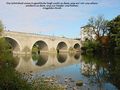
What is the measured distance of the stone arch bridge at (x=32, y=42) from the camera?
55750mm

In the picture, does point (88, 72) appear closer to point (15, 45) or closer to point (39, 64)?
point (39, 64)

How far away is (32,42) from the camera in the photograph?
6147cm

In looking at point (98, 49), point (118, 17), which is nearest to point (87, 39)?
point (98, 49)

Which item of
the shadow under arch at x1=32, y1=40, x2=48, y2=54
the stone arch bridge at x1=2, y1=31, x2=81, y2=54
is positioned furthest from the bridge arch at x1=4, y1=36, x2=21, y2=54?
the shadow under arch at x1=32, y1=40, x2=48, y2=54

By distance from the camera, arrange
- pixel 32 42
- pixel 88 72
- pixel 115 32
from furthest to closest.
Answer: pixel 32 42, pixel 115 32, pixel 88 72

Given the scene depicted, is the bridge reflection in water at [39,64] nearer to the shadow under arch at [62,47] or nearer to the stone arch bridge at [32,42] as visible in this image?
the stone arch bridge at [32,42]

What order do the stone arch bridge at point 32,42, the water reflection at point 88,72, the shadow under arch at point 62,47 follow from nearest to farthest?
the water reflection at point 88,72 → the stone arch bridge at point 32,42 → the shadow under arch at point 62,47

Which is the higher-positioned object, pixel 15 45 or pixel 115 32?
pixel 115 32

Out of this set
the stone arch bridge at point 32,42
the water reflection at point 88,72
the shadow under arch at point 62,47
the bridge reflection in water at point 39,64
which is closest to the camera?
the water reflection at point 88,72

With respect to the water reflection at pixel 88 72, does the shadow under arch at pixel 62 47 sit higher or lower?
higher

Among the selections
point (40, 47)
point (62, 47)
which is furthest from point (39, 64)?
point (62, 47)

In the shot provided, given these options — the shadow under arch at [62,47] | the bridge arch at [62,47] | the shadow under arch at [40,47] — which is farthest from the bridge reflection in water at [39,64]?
the shadow under arch at [62,47]

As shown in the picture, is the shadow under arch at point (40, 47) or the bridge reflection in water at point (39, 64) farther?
the shadow under arch at point (40, 47)

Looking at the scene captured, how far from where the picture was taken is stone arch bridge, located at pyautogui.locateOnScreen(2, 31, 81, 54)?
183 feet
